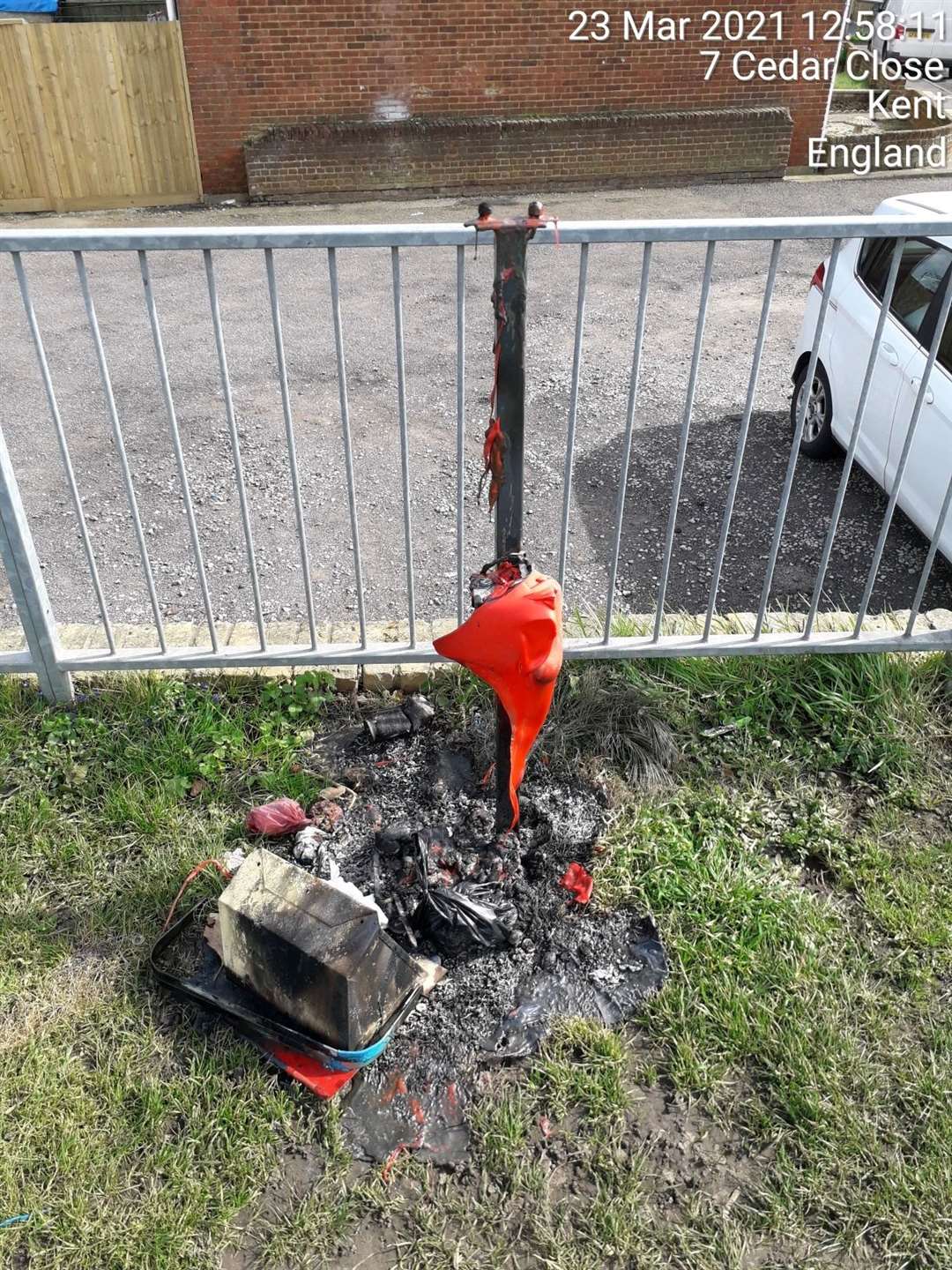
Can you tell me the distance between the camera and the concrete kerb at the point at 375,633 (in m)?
3.87

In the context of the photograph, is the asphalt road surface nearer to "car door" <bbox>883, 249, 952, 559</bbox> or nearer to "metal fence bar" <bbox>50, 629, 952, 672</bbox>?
"car door" <bbox>883, 249, 952, 559</bbox>

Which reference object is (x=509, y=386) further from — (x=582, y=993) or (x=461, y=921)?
(x=582, y=993)

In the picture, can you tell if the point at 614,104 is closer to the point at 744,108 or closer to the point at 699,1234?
the point at 744,108

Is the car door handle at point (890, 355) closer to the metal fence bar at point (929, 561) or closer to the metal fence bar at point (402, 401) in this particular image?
the metal fence bar at point (929, 561)

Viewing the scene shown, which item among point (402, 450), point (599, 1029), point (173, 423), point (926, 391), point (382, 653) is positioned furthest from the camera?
point (926, 391)

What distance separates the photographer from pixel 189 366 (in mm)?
7891

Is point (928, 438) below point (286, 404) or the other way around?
below

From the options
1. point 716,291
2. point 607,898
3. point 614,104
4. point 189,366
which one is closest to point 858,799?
point 607,898

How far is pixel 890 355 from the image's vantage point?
5.25m

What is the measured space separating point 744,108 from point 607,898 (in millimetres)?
14850

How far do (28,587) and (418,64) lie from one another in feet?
41.4

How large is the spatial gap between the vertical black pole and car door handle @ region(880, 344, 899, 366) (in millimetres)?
3223

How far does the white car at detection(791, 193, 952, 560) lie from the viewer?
485cm

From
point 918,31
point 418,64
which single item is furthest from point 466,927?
point 918,31
